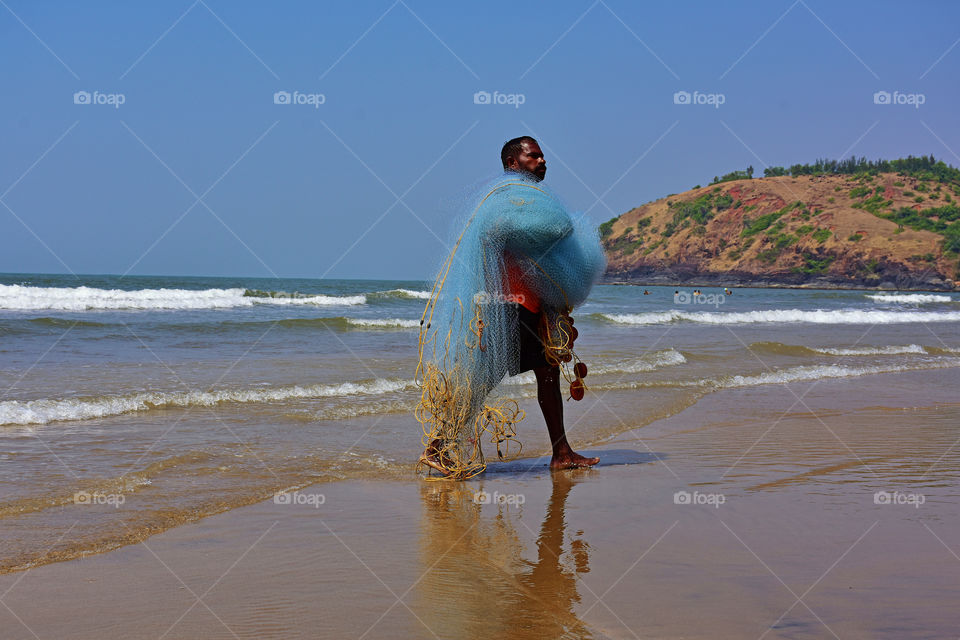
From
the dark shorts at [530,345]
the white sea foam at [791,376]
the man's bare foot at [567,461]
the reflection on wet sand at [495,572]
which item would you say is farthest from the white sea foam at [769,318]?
the reflection on wet sand at [495,572]

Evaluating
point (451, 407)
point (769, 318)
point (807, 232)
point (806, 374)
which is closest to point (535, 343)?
point (451, 407)

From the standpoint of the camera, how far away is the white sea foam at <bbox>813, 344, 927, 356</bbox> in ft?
50.1

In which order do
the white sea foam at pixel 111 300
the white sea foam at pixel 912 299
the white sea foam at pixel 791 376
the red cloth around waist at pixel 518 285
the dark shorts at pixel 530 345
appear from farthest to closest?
1. the white sea foam at pixel 912 299
2. the white sea foam at pixel 111 300
3. the white sea foam at pixel 791 376
4. the dark shorts at pixel 530 345
5. the red cloth around waist at pixel 518 285

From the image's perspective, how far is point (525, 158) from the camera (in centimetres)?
504

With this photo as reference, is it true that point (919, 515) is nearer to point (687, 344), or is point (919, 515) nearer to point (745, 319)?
point (687, 344)

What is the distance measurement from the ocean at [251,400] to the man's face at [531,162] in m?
1.39

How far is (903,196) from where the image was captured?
9256 cm

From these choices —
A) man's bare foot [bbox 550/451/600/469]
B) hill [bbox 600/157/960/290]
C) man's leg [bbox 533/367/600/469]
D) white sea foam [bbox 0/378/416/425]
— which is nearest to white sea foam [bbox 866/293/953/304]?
hill [bbox 600/157/960/290]

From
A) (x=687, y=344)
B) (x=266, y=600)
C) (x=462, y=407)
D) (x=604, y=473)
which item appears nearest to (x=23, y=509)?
(x=266, y=600)

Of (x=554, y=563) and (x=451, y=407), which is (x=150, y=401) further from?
(x=554, y=563)

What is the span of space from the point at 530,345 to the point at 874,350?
42.6 ft

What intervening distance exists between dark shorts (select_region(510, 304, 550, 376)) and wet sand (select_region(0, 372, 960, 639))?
2.35 ft

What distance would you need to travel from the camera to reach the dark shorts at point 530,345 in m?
5.14

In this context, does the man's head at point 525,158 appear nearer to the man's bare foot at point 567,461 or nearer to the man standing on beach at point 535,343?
the man standing on beach at point 535,343
